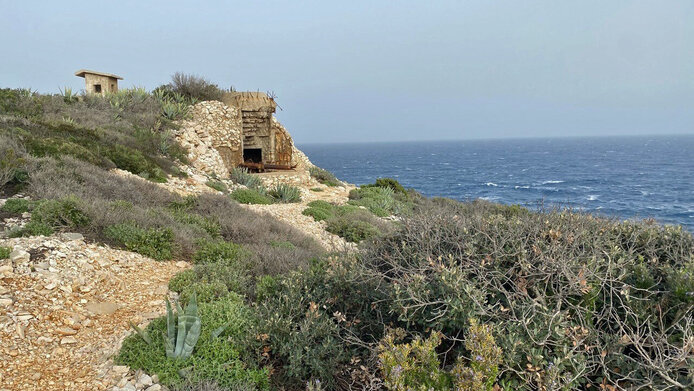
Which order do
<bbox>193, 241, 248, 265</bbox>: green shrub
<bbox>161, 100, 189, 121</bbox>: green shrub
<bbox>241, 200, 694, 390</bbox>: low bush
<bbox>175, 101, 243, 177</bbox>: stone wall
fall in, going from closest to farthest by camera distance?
<bbox>241, 200, 694, 390</bbox>: low bush
<bbox>193, 241, 248, 265</bbox>: green shrub
<bbox>175, 101, 243, 177</bbox>: stone wall
<bbox>161, 100, 189, 121</bbox>: green shrub

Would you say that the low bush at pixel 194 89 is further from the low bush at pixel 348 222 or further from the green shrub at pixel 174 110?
the low bush at pixel 348 222

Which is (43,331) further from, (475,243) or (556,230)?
(556,230)

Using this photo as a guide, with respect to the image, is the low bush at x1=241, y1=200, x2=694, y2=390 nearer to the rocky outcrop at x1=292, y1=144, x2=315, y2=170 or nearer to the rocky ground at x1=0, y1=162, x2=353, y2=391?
the rocky ground at x1=0, y1=162, x2=353, y2=391

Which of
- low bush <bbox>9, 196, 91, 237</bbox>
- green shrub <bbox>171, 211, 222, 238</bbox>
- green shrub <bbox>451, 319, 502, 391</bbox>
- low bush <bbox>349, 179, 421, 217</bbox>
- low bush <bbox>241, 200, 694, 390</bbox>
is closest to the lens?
green shrub <bbox>451, 319, 502, 391</bbox>

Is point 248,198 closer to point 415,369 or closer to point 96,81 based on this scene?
point 415,369

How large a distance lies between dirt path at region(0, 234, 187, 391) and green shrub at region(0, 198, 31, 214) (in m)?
1.72

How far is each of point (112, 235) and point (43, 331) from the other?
8.32ft

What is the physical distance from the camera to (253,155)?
2238cm

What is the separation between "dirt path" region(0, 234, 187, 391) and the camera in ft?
12.7

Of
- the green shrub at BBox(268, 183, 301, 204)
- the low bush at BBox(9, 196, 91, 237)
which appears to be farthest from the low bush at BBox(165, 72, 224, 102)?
the low bush at BBox(9, 196, 91, 237)

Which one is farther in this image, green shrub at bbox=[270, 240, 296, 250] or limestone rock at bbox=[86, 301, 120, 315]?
green shrub at bbox=[270, 240, 296, 250]

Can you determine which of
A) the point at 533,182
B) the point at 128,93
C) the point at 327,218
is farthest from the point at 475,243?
the point at 533,182

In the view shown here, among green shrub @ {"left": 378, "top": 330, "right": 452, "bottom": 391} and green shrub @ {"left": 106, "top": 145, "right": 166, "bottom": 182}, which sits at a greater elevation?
green shrub @ {"left": 106, "top": 145, "right": 166, "bottom": 182}

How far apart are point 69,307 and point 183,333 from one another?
1.82m
